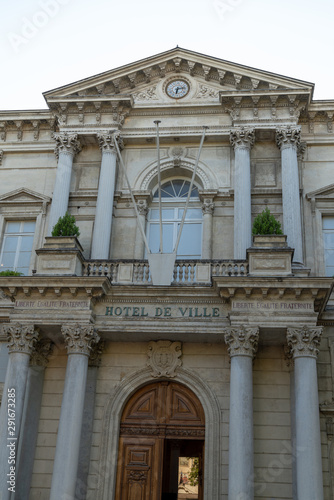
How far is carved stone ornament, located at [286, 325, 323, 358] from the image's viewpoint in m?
14.5

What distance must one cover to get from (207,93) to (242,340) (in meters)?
9.75

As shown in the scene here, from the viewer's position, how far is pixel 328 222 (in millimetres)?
18969

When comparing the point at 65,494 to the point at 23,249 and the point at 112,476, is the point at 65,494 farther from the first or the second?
the point at 23,249

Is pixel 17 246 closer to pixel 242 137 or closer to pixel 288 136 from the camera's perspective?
pixel 242 137

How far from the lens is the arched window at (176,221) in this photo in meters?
19.1

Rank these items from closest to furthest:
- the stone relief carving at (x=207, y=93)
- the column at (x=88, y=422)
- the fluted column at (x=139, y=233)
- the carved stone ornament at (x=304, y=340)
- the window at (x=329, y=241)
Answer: the carved stone ornament at (x=304, y=340) < the column at (x=88, y=422) < the window at (x=329, y=241) < the fluted column at (x=139, y=233) < the stone relief carving at (x=207, y=93)

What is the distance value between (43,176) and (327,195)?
993cm

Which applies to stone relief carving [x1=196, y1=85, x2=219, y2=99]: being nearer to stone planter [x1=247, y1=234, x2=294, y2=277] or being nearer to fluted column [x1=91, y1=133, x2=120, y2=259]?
fluted column [x1=91, y1=133, x2=120, y2=259]

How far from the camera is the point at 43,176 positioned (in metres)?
20.7

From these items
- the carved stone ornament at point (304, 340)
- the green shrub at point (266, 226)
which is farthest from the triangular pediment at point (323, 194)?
the carved stone ornament at point (304, 340)

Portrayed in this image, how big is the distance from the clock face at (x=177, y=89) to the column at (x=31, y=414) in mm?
9806

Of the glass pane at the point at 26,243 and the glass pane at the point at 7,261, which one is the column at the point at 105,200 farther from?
the glass pane at the point at 7,261

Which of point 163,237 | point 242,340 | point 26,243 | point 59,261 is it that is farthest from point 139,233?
point 242,340

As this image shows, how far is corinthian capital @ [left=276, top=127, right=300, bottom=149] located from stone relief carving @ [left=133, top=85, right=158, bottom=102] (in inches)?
185
